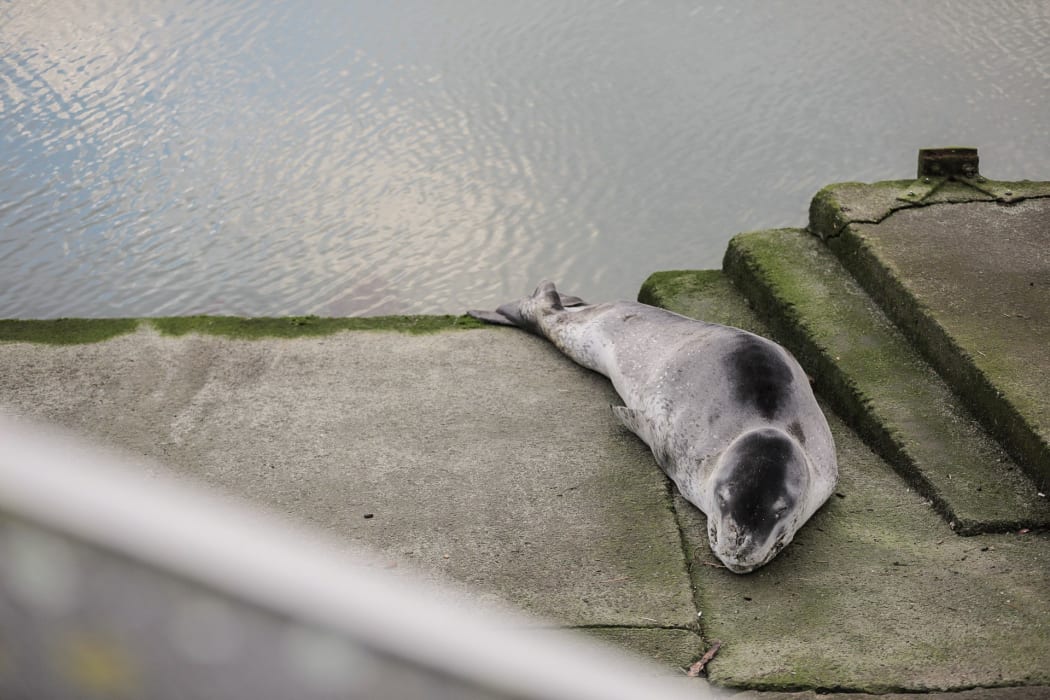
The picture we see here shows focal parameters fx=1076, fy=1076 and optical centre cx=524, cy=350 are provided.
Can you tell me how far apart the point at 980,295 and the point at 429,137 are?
12.3ft

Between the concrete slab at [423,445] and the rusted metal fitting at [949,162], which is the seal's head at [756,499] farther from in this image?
the rusted metal fitting at [949,162]

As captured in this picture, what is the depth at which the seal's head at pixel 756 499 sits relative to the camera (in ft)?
9.54

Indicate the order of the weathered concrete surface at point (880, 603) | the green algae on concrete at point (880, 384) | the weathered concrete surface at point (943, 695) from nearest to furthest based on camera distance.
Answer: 1. the weathered concrete surface at point (943, 695)
2. the weathered concrete surface at point (880, 603)
3. the green algae on concrete at point (880, 384)

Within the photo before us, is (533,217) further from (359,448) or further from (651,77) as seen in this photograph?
(359,448)

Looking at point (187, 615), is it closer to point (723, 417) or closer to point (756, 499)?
point (756, 499)

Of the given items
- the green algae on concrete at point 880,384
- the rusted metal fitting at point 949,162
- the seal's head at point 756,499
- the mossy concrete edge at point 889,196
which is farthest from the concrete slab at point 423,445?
the rusted metal fitting at point 949,162

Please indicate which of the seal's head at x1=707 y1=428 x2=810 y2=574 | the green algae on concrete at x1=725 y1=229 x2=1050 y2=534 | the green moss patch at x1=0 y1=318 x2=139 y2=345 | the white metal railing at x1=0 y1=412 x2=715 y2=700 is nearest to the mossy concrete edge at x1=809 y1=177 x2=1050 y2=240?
the green algae on concrete at x1=725 y1=229 x2=1050 y2=534

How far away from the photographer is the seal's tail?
449 centimetres

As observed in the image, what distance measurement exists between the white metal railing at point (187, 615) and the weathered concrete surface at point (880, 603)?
227cm

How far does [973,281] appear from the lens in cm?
388

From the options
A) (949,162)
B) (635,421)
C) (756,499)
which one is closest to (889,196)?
(949,162)

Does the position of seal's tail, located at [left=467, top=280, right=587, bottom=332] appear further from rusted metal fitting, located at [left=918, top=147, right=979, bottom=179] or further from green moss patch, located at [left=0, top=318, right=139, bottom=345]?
rusted metal fitting, located at [left=918, top=147, right=979, bottom=179]

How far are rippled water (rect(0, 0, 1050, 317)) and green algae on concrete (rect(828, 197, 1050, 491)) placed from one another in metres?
1.42

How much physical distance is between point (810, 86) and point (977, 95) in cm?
101
